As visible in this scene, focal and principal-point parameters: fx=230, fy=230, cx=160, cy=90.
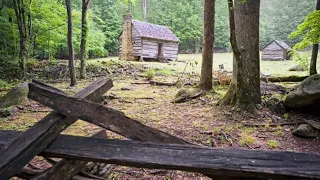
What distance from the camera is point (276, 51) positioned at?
32.0 m

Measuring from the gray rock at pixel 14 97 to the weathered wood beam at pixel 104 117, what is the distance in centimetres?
635

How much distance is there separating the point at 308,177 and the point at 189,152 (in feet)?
2.70

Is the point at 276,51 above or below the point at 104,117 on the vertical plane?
above

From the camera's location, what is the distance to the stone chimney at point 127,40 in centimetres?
2730

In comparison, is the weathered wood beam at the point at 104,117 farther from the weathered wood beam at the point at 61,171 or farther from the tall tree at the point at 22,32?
the tall tree at the point at 22,32

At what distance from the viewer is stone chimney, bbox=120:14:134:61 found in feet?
89.6

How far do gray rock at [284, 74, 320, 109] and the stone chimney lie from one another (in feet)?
74.6

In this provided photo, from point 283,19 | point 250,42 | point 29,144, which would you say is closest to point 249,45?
point 250,42

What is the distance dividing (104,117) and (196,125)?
3.74 metres

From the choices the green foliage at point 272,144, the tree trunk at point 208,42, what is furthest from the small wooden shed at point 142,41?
the green foliage at point 272,144

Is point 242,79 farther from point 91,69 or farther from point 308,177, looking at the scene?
point 91,69

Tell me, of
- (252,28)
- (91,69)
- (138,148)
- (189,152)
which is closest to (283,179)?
(189,152)

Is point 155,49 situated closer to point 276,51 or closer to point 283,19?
point 276,51

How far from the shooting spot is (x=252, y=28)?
20.4 ft
